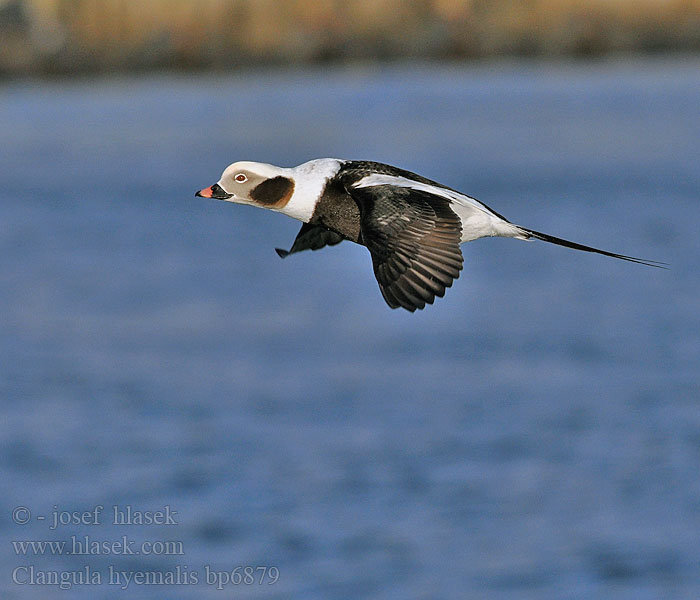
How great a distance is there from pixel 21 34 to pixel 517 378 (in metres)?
25.3

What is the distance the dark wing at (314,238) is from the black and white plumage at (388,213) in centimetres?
28

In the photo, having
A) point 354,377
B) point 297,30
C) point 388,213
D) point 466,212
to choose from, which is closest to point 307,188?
point 388,213

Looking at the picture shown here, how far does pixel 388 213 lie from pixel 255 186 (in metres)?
0.58

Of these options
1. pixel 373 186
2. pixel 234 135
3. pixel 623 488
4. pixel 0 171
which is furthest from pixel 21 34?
pixel 373 186

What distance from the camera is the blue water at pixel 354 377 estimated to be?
2433 centimetres

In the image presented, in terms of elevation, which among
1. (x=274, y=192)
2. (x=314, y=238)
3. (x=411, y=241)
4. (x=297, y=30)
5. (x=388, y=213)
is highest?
(x=297, y=30)

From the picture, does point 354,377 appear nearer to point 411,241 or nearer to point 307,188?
point 307,188

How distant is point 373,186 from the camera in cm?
546

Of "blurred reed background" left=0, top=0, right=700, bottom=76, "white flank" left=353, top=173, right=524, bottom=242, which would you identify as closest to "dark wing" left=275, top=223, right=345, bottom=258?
"white flank" left=353, top=173, right=524, bottom=242

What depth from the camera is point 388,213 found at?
5.30 meters

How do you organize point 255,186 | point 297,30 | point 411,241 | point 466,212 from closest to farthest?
point 411,241, point 255,186, point 466,212, point 297,30

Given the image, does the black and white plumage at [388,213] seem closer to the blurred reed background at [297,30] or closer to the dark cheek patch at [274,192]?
the dark cheek patch at [274,192]

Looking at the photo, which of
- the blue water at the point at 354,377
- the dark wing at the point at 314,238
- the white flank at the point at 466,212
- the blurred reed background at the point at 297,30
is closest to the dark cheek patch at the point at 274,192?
the white flank at the point at 466,212

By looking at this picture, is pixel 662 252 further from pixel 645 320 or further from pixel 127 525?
pixel 127 525
